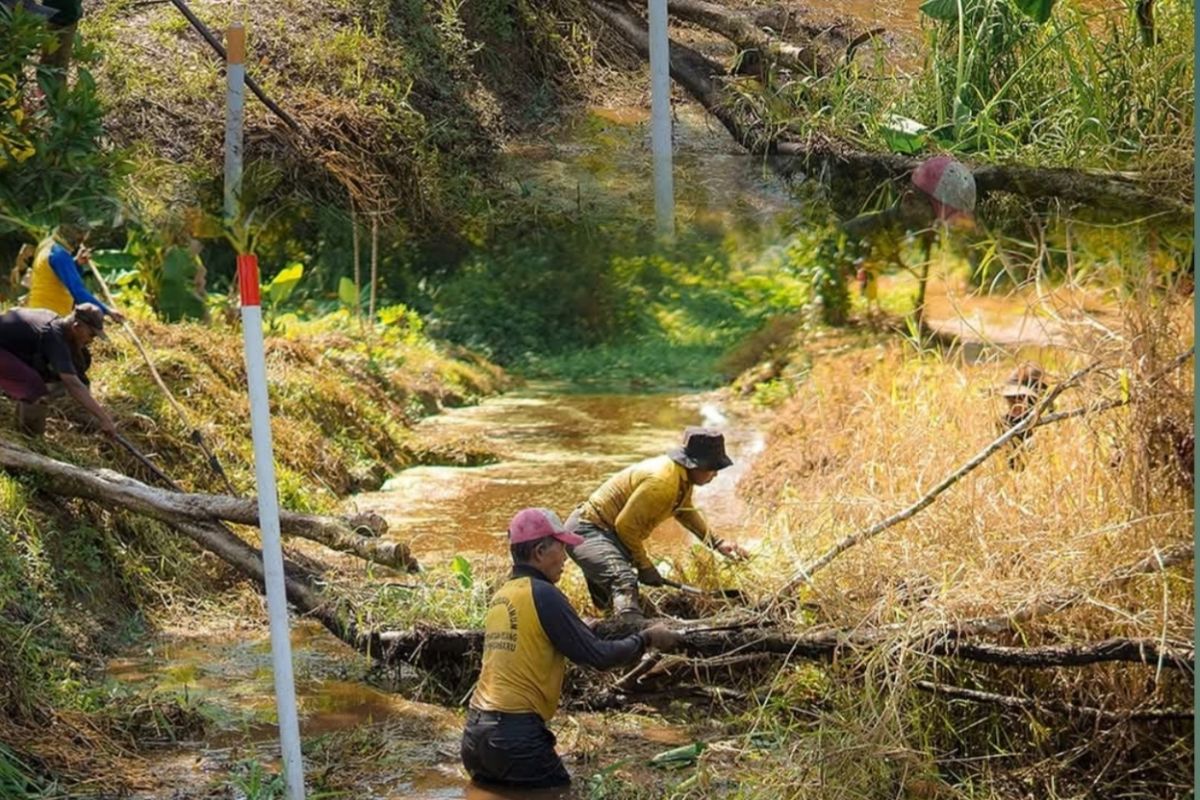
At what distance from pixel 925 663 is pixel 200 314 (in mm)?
6150

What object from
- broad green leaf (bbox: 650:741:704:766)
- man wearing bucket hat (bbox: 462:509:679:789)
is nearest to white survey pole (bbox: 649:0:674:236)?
man wearing bucket hat (bbox: 462:509:679:789)

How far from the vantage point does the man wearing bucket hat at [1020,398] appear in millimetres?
6398

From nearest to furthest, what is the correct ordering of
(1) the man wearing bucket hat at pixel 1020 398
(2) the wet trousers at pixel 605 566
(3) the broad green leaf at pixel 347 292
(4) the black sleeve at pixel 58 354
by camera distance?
(1) the man wearing bucket hat at pixel 1020 398 < (2) the wet trousers at pixel 605 566 < (4) the black sleeve at pixel 58 354 < (3) the broad green leaf at pixel 347 292

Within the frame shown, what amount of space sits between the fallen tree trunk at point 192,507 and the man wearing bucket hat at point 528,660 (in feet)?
2.91

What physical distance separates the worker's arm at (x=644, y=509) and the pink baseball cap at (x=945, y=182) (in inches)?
77.3

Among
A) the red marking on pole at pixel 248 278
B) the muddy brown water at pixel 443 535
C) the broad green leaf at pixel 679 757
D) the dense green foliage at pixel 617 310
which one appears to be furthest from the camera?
the dense green foliage at pixel 617 310

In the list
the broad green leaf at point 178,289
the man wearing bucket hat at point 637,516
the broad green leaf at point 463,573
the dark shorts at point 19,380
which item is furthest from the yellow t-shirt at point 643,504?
the broad green leaf at point 178,289

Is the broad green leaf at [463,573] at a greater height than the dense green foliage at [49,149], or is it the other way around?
the dense green foliage at [49,149]

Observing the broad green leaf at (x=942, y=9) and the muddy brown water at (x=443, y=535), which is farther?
the muddy brown water at (x=443, y=535)

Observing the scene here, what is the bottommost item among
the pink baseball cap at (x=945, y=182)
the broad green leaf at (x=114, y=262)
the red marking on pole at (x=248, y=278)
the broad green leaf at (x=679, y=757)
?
the broad green leaf at (x=679, y=757)

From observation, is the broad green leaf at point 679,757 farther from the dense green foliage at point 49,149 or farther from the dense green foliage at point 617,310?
the dense green foliage at point 49,149

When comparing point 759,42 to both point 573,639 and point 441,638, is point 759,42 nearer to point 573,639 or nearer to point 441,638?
point 573,639

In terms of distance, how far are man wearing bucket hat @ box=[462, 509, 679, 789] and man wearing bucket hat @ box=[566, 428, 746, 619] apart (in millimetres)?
926

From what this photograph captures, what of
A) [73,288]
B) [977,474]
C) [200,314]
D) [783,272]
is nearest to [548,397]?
[783,272]
